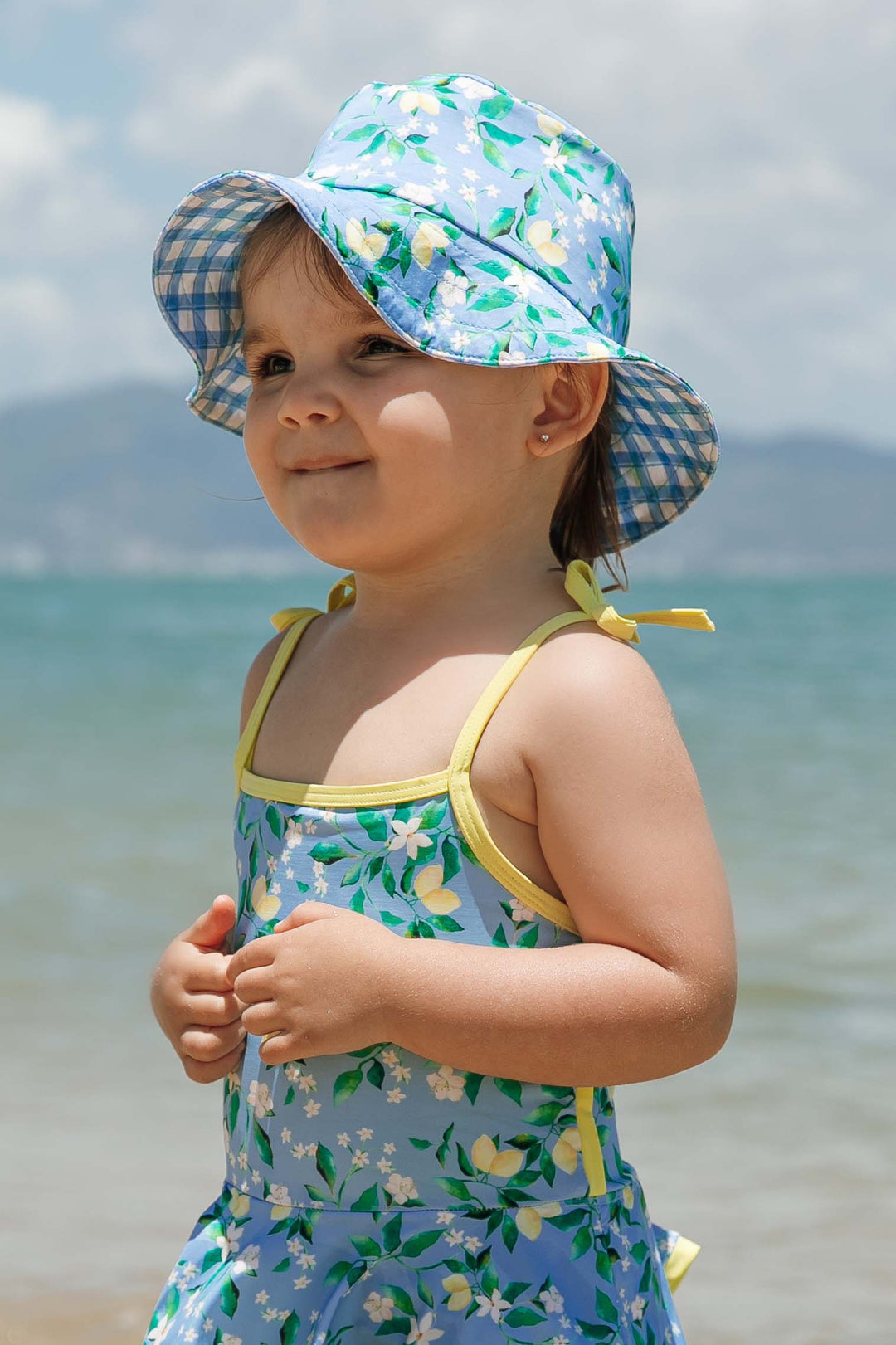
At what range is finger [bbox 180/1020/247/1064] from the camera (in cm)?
130

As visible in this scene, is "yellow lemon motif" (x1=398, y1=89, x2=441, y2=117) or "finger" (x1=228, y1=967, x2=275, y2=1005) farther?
"yellow lemon motif" (x1=398, y1=89, x2=441, y2=117)

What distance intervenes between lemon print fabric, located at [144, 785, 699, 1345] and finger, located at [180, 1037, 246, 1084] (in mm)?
64

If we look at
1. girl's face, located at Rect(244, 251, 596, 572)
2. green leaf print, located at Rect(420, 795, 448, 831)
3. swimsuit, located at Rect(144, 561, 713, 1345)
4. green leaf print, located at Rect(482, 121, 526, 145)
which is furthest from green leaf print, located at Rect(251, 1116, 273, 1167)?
green leaf print, located at Rect(482, 121, 526, 145)

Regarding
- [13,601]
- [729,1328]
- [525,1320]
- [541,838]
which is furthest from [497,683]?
[13,601]

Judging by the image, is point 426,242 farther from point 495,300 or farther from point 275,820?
point 275,820

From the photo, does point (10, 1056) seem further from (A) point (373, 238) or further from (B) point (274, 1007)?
(A) point (373, 238)

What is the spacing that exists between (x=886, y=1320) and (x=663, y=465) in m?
1.46

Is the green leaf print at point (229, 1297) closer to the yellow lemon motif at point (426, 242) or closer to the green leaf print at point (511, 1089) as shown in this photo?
the green leaf print at point (511, 1089)

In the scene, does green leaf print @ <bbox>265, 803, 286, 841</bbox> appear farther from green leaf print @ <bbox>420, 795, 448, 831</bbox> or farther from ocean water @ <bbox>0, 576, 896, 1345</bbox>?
ocean water @ <bbox>0, 576, 896, 1345</bbox>

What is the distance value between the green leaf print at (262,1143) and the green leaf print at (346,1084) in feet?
0.28

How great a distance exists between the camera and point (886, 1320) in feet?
7.41

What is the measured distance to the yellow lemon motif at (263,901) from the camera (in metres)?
1.30

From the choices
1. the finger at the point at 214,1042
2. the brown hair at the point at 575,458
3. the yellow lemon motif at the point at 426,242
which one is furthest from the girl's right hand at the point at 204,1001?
the yellow lemon motif at the point at 426,242

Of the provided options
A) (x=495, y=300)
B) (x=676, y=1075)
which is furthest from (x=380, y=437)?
(x=676, y=1075)
